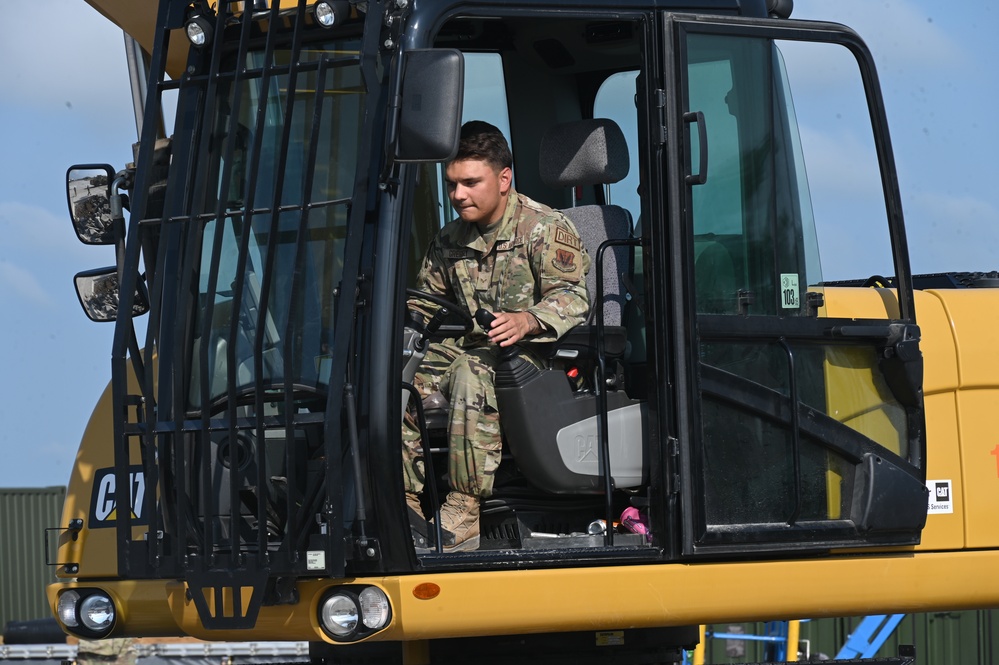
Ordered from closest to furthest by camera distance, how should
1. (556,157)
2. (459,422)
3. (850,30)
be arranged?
(459,422) < (850,30) < (556,157)

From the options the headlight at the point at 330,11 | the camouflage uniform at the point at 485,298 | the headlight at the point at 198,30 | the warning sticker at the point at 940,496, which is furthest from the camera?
the warning sticker at the point at 940,496

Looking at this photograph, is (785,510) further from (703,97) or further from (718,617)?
(703,97)

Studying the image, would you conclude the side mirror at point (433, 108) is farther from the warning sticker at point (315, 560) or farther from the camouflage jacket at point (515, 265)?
the warning sticker at point (315, 560)

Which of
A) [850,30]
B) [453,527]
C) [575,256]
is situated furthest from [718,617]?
[850,30]

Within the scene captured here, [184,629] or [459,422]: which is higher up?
[459,422]

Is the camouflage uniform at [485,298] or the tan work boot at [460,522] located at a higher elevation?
the camouflage uniform at [485,298]

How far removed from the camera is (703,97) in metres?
4.70

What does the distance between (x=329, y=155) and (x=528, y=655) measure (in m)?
1.85

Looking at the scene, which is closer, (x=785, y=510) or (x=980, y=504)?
(x=785, y=510)

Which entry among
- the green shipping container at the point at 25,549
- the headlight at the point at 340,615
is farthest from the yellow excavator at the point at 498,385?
the green shipping container at the point at 25,549

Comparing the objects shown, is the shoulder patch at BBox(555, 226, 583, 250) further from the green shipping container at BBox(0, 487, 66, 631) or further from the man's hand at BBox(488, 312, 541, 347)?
the green shipping container at BBox(0, 487, 66, 631)

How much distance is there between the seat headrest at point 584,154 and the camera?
17.0 ft

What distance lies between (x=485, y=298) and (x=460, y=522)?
0.82m

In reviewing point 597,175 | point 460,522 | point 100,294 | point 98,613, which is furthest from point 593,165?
point 98,613
